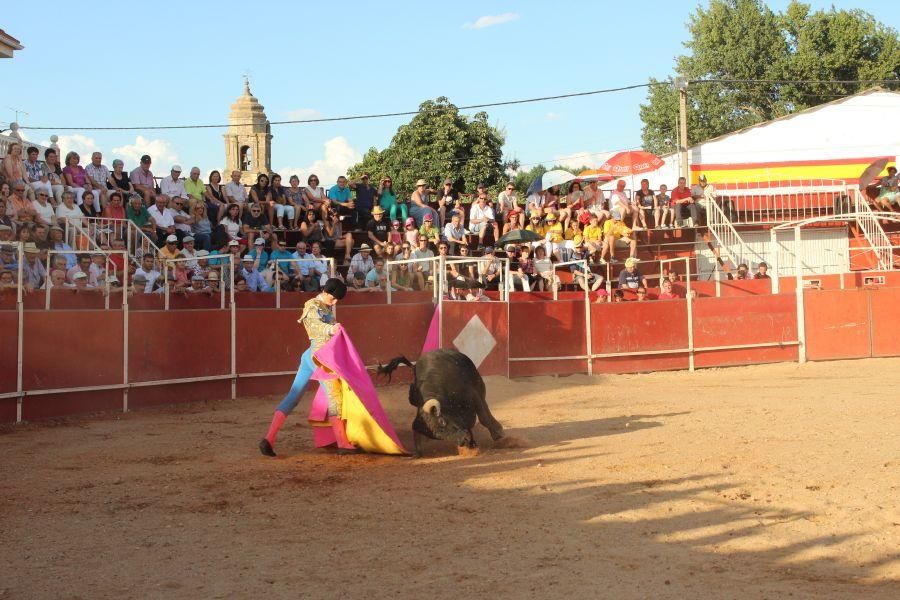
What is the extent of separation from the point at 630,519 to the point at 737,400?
6824 mm

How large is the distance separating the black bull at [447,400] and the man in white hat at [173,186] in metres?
7.41

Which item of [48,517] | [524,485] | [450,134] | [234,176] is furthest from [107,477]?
[450,134]

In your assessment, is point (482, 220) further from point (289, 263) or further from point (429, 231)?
point (289, 263)

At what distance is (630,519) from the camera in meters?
6.65

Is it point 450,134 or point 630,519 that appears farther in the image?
point 450,134

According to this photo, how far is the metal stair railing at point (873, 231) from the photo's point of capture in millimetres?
22797

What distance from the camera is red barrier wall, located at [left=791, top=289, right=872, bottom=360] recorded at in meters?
18.6

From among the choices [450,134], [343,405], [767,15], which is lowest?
[343,405]

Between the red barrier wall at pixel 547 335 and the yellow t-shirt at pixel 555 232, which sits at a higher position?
the yellow t-shirt at pixel 555 232

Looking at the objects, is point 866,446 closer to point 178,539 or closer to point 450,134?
point 178,539

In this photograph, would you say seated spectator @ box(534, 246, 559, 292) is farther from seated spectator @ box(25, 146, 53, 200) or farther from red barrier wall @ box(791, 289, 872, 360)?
seated spectator @ box(25, 146, 53, 200)

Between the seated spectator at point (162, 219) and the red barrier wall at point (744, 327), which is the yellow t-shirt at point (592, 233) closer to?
the red barrier wall at point (744, 327)

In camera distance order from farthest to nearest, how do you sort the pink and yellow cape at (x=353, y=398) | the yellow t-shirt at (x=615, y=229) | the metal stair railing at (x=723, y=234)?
the metal stair railing at (x=723, y=234) < the yellow t-shirt at (x=615, y=229) < the pink and yellow cape at (x=353, y=398)

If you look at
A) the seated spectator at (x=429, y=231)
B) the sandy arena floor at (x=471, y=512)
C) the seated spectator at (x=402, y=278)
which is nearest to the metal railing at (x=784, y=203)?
the seated spectator at (x=429, y=231)
